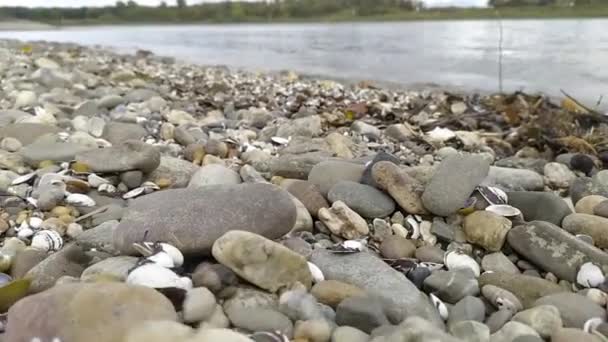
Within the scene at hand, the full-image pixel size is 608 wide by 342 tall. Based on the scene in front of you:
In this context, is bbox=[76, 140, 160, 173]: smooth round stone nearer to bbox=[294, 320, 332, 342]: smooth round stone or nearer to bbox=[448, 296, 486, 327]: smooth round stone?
bbox=[294, 320, 332, 342]: smooth round stone

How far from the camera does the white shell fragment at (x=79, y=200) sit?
2.25 metres

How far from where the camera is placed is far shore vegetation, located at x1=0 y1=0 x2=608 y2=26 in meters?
35.0

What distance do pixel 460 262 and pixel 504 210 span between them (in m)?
0.42

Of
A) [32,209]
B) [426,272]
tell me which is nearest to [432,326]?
[426,272]

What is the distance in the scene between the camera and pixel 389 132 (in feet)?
12.8

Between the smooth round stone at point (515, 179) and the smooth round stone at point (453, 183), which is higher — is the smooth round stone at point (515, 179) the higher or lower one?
the lower one

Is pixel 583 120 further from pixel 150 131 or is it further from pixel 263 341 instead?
pixel 263 341

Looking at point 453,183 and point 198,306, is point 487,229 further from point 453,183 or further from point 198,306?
point 198,306

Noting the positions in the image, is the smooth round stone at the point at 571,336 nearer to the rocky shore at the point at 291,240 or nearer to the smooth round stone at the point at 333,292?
the rocky shore at the point at 291,240

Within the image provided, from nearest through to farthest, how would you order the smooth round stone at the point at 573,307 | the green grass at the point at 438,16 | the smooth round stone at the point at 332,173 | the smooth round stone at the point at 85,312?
the smooth round stone at the point at 85,312, the smooth round stone at the point at 573,307, the smooth round stone at the point at 332,173, the green grass at the point at 438,16

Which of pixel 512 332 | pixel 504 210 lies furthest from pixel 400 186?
pixel 512 332

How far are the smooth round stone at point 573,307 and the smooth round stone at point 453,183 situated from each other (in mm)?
623

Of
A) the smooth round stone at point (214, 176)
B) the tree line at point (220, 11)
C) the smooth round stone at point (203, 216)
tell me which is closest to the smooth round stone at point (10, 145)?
the smooth round stone at point (214, 176)

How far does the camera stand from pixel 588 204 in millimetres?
2229
